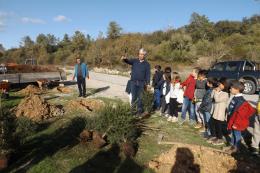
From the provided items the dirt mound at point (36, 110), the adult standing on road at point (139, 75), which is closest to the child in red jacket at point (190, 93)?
the adult standing on road at point (139, 75)

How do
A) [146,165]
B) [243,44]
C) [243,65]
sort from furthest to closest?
[243,44] → [243,65] → [146,165]

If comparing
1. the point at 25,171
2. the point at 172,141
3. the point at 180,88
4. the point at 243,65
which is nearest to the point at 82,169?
the point at 25,171

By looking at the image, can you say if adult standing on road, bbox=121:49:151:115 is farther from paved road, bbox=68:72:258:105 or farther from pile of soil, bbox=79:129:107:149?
paved road, bbox=68:72:258:105

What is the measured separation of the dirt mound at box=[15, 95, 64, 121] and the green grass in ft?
2.95

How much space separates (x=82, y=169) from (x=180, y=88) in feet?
15.5

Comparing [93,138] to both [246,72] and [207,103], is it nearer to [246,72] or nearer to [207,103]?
[207,103]

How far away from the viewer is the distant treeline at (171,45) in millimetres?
45438

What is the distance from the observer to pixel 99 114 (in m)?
7.05

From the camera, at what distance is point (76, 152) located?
6.09 m

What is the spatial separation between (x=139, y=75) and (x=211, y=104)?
7.90 feet

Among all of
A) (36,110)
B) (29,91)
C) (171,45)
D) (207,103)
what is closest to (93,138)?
(207,103)

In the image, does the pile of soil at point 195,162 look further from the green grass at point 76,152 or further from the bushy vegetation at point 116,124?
the bushy vegetation at point 116,124

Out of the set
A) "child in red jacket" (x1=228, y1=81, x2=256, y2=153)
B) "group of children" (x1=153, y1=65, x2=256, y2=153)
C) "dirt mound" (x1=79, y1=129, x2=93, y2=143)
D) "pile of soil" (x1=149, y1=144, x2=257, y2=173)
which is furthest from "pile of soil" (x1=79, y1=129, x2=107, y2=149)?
"child in red jacket" (x1=228, y1=81, x2=256, y2=153)

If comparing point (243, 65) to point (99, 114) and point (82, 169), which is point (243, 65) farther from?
point (82, 169)
